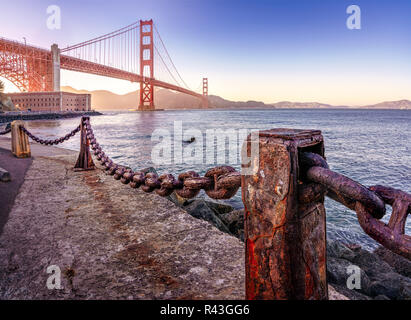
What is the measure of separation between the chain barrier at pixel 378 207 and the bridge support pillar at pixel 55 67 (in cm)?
5207

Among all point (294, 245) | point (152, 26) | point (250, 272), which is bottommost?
point (250, 272)

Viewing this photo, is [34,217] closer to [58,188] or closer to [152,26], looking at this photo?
[58,188]

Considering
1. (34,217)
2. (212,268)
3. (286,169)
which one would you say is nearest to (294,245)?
(286,169)

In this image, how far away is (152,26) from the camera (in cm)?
5800

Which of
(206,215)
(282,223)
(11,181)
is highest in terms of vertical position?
(282,223)

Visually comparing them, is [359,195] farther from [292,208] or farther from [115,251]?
[115,251]

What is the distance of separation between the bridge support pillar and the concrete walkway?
49.4 meters

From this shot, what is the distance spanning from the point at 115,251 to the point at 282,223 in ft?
4.61

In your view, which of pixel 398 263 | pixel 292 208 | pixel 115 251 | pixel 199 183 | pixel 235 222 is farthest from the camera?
pixel 235 222

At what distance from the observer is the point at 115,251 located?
1862 mm

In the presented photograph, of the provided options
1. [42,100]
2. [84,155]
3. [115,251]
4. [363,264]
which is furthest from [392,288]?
[42,100]

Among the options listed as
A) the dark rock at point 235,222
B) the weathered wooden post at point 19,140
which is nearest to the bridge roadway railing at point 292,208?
the dark rock at point 235,222

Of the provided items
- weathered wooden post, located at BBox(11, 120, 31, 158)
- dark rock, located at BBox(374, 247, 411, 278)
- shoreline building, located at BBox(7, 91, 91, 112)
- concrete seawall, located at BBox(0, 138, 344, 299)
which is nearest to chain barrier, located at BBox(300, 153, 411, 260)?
concrete seawall, located at BBox(0, 138, 344, 299)

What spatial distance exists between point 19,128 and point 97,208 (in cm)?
398
